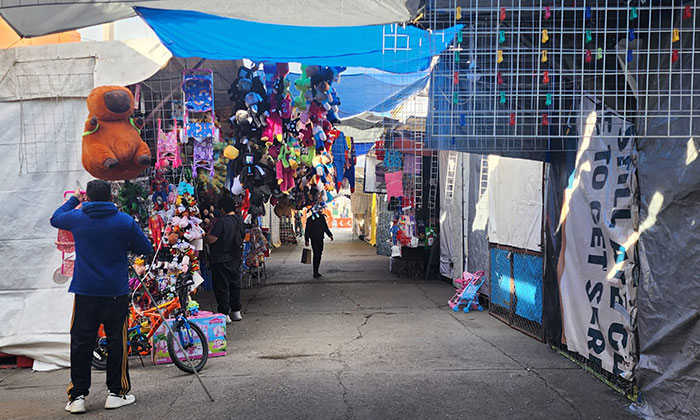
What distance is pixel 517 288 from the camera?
7828 millimetres

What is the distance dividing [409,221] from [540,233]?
6123mm

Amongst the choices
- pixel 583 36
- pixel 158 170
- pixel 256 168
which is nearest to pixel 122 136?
pixel 158 170

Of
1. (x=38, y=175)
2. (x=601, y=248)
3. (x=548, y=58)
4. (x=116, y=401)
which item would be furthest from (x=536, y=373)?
(x=38, y=175)

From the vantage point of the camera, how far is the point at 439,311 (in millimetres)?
9391

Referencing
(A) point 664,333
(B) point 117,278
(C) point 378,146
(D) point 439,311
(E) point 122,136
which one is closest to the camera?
(A) point 664,333

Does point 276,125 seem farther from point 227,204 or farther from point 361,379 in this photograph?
point 361,379

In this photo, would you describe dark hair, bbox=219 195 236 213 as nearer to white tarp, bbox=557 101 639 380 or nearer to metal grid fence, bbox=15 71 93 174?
metal grid fence, bbox=15 71 93 174

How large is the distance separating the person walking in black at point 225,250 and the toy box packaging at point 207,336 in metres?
1.58

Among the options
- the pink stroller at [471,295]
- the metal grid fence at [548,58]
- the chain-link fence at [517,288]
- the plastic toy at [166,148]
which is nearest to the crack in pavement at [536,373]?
the chain-link fence at [517,288]

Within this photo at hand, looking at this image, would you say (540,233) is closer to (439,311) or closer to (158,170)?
(439,311)

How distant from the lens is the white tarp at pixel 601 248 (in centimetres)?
484

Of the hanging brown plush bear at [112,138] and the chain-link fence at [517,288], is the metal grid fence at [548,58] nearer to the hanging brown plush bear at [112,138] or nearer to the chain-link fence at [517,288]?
the hanging brown plush bear at [112,138]

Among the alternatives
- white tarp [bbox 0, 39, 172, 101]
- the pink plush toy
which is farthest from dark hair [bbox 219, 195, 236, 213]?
white tarp [bbox 0, 39, 172, 101]

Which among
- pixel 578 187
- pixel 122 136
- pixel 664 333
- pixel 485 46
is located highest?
pixel 485 46
